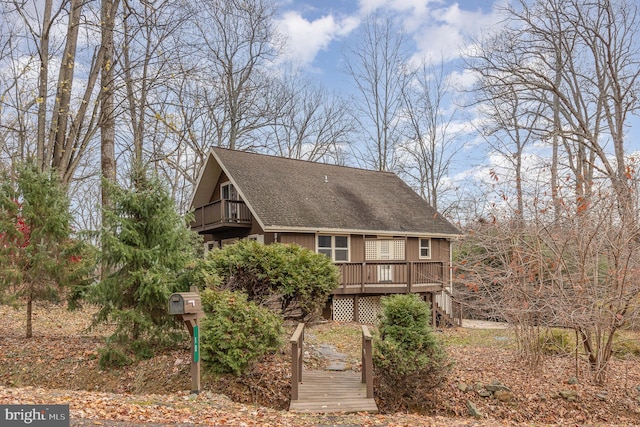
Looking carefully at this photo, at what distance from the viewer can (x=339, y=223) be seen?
672 inches

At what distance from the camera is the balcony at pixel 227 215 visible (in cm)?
1634

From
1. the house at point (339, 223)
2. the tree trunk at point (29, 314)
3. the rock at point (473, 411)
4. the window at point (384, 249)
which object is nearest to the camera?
the rock at point (473, 411)

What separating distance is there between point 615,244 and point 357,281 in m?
8.88

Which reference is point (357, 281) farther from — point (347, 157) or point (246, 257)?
point (347, 157)

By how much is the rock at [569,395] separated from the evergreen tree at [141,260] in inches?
277

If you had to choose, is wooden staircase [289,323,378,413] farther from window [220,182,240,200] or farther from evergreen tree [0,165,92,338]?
window [220,182,240,200]

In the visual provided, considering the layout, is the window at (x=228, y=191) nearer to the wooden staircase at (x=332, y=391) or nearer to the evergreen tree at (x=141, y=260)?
the evergreen tree at (x=141, y=260)

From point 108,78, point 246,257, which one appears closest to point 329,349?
point 246,257

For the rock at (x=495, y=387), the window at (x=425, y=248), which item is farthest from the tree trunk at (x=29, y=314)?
the window at (x=425, y=248)

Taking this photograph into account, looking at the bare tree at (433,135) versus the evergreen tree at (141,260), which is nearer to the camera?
the evergreen tree at (141,260)

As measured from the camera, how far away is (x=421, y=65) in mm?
28188

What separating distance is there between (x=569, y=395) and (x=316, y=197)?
463 inches

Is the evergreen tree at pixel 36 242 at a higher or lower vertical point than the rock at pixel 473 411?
higher

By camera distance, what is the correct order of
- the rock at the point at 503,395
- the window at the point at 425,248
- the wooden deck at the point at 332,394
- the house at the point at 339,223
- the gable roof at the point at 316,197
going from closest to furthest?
the wooden deck at the point at 332,394 → the rock at the point at 503,395 → the house at the point at 339,223 → the gable roof at the point at 316,197 → the window at the point at 425,248
